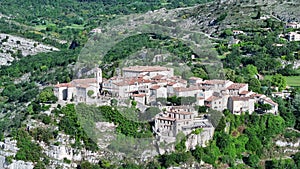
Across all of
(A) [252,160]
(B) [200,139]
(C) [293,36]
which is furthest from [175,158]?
(C) [293,36]

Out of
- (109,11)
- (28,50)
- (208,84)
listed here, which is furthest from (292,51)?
(109,11)

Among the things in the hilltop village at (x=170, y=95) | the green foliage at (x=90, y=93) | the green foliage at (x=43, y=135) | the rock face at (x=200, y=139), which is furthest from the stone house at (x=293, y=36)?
the green foliage at (x=43, y=135)

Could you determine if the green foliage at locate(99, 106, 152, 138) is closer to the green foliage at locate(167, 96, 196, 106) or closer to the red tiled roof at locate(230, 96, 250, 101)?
the green foliage at locate(167, 96, 196, 106)

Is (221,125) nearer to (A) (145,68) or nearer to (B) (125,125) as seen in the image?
(B) (125,125)

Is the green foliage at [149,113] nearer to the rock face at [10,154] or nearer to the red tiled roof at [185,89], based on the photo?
the red tiled roof at [185,89]

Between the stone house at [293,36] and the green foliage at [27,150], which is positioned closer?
the green foliage at [27,150]
